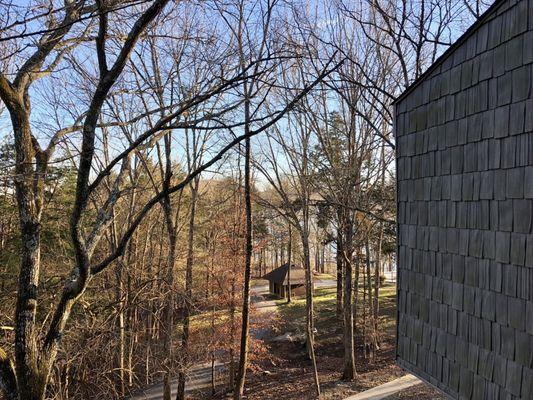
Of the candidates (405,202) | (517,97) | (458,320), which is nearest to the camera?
(517,97)

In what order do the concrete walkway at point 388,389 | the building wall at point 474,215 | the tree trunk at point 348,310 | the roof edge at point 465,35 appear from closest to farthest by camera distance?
the building wall at point 474,215 < the roof edge at point 465,35 < the concrete walkway at point 388,389 < the tree trunk at point 348,310

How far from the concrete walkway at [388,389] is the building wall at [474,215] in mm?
5362

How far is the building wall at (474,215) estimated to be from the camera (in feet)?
9.72

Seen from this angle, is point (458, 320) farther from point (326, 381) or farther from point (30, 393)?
point (326, 381)

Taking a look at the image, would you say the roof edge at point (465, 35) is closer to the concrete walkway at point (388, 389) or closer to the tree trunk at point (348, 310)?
the concrete walkway at point (388, 389)

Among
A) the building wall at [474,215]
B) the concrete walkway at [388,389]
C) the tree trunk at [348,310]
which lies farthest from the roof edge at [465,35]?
the tree trunk at [348,310]

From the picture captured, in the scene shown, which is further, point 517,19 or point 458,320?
point 458,320

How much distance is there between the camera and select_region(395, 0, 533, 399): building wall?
9.72 ft

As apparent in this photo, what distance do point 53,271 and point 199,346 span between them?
4920 mm

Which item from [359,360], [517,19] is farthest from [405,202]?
[359,360]

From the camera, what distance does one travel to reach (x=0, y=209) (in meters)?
12.5

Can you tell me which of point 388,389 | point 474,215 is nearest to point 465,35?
point 474,215

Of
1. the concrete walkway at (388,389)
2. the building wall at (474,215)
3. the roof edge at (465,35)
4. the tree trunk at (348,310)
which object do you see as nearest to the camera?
the building wall at (474,215)

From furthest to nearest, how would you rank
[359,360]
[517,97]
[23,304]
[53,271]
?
[359,360], [53,271], [23,304], [517,97]
